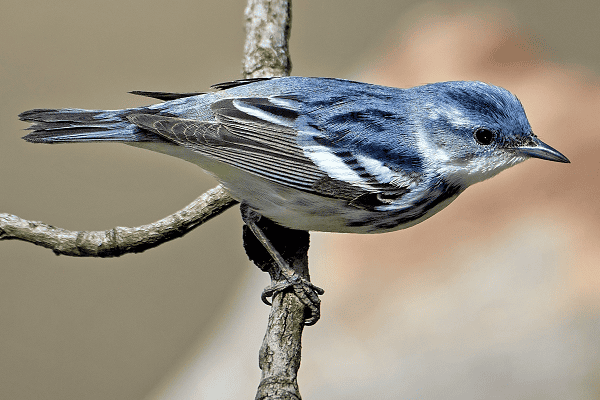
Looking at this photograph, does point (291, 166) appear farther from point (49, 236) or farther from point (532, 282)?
point (532, 282)

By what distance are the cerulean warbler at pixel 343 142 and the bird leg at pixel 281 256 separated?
7.4 inches

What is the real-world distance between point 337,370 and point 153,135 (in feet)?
8.48

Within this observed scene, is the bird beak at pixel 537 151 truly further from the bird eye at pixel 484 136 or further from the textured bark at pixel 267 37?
the textured bark at pixel 267 37

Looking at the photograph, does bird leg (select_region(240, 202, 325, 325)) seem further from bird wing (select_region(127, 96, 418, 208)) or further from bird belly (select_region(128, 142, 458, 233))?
bird wing (select_region(127, 96, 418, 208))

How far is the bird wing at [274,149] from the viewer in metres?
2.27

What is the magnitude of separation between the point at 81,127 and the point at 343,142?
Answer: 1.11 metres

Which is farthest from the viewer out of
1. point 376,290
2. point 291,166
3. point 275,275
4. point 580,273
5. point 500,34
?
point 500,34

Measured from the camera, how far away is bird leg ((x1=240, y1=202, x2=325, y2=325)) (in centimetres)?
243

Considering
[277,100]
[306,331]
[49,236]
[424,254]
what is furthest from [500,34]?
[49,236]

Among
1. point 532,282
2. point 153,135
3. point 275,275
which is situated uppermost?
point 532,282

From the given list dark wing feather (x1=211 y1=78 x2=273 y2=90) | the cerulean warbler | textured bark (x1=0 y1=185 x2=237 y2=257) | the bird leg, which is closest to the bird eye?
the cerulean warbler

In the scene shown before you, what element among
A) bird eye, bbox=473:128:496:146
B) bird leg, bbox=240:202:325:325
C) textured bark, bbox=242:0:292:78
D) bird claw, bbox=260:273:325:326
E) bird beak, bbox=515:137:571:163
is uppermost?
textured bark, bbox=242:0:292:78

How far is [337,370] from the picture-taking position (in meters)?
4.26

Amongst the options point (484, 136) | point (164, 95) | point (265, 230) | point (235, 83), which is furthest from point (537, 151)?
point (164, 95)
